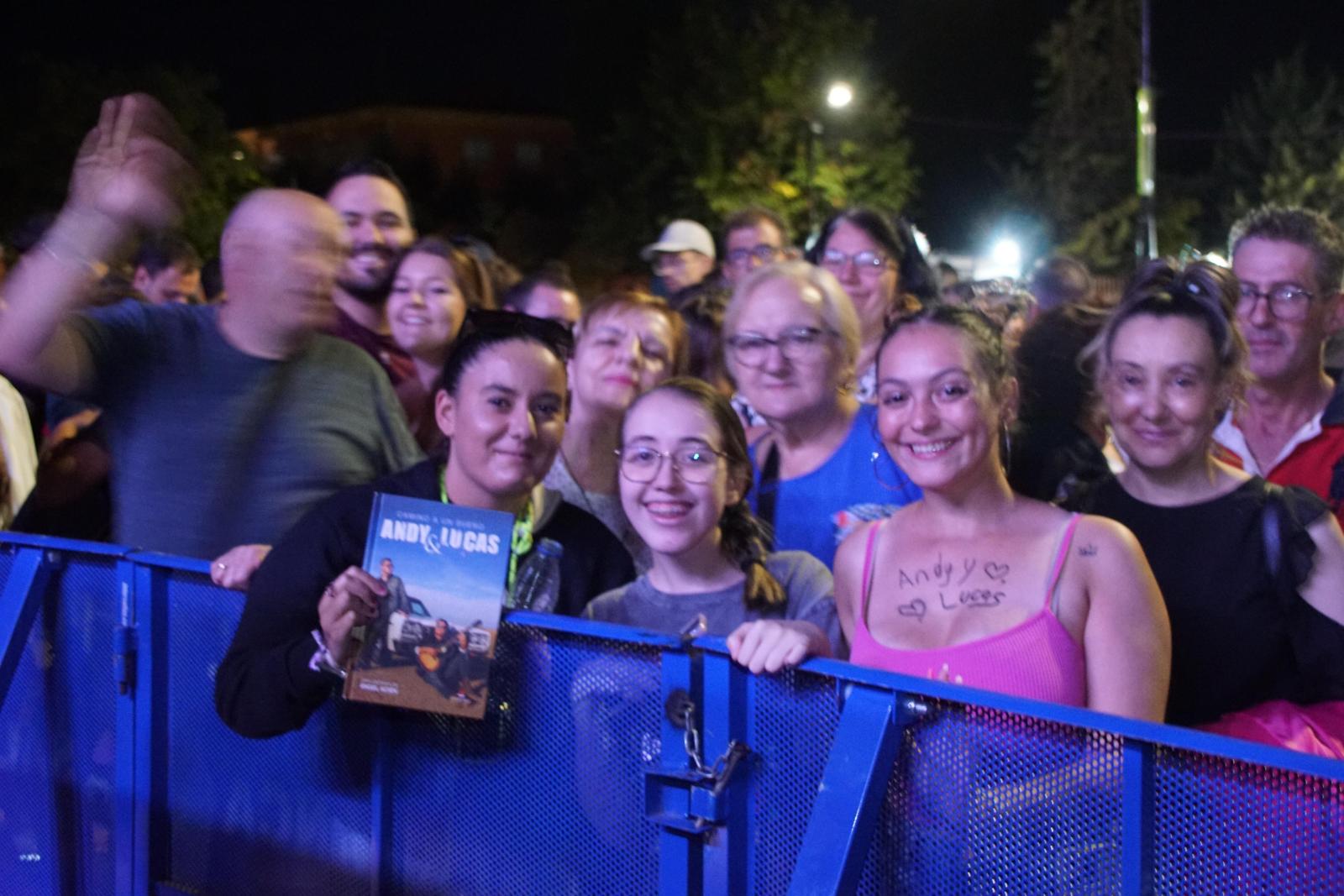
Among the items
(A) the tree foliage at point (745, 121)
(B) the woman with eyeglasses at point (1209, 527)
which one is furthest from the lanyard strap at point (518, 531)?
(A) the tree foliage at point (745, 121)

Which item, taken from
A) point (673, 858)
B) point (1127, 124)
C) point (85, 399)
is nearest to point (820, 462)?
point (673, 858)

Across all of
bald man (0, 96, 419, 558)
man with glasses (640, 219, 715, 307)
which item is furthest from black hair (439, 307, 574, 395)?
man with glasses (640, 219, 715, 307)

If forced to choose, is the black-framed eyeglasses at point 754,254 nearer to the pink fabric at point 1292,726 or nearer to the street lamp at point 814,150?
the pink fabric at point 1292,726

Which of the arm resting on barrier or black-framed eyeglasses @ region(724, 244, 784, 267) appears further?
black-framed eyeglasses @ region(724, 244, 784, 267)

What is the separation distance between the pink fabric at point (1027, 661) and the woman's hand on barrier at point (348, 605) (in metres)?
1.02

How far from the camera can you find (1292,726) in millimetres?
2828

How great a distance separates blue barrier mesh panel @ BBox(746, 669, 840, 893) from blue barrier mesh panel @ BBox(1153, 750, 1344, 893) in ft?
1.96

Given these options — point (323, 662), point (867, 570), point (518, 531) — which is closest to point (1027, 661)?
point (867, 570)

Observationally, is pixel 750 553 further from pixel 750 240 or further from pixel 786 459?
pixel 750 240

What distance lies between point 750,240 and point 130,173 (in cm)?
379

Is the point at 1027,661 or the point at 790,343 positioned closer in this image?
the point at 1027,661

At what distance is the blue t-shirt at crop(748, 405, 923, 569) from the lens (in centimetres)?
371

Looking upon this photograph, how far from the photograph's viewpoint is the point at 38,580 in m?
3.58

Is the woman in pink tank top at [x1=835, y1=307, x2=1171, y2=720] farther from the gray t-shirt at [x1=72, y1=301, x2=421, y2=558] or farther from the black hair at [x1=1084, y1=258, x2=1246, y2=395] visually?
the gray t-shirt at [x1=72, y1=301, x2=421, y2=558]
